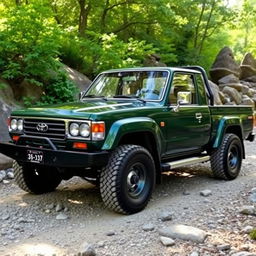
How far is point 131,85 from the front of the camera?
20.2 ft

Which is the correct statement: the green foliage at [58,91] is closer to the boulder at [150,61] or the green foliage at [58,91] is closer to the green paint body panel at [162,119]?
the green paint body panel at [162,119]

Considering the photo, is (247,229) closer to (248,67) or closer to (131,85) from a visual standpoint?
(131,85)

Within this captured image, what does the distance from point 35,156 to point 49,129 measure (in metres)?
0.37

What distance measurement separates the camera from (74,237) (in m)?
4.30

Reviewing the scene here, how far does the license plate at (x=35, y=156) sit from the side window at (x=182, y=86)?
2084 millimetres

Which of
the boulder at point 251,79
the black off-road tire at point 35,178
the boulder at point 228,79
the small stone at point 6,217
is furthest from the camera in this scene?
the boulder at point 251,79

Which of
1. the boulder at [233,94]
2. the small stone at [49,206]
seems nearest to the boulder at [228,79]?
the boulder at [233,94]

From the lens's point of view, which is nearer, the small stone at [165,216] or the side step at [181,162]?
the small stone at [165,216]

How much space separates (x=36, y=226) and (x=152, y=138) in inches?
74.1

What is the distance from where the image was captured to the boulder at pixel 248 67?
27906mm

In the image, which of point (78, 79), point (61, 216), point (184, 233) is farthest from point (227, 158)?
point (78, 79)

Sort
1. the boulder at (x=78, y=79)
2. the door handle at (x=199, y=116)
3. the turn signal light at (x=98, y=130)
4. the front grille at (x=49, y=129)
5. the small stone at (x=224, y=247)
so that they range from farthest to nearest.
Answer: the boulder at (x=78, y=79) < the door handle at (x=199, y=116) < the front grille at (x=49, y=129) < the turn signal light at (x=98, y=130) < the small stone at (x=224, y=247)

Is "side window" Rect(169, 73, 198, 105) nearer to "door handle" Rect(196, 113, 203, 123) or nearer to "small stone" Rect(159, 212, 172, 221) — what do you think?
"door handle" Rect(196, 113, 203, 123)

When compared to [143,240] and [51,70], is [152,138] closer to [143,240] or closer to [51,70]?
[143,240]
